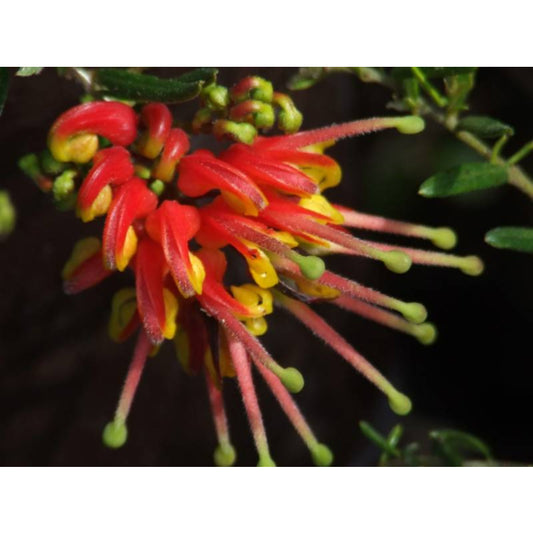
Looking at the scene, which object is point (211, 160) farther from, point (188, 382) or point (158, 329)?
point (188, 382)

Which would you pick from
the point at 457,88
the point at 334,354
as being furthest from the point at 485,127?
the point at 334,354

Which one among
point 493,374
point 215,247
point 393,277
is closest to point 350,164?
point 393,277

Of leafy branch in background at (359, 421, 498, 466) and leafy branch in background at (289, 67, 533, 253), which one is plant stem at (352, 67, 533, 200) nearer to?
leafy branch in background at (289, 67, 533, 253)

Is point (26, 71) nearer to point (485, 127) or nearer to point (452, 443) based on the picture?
point (485, 127)
